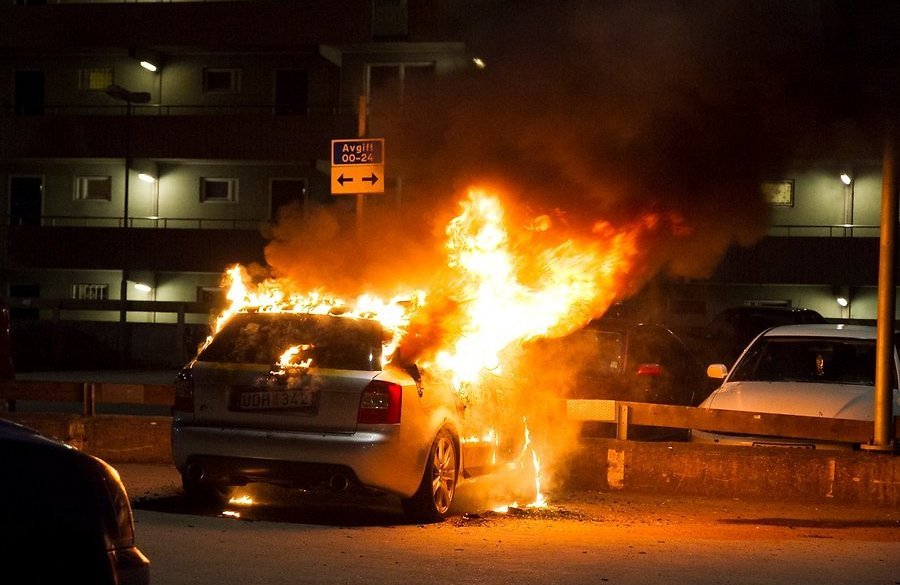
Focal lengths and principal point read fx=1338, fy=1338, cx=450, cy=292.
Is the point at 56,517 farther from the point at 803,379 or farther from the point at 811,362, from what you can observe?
the point at 811,362

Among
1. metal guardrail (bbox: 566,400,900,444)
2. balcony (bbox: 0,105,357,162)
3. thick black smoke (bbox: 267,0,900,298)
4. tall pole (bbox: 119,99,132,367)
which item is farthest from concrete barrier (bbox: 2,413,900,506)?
balcony (bbox: 0,105,357,162)

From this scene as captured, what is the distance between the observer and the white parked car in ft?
39.6

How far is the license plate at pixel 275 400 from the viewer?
9.36 meters

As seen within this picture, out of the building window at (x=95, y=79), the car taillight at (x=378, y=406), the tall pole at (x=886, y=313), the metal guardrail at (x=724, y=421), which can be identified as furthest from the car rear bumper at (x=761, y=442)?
the building window at (x=95, y=79)

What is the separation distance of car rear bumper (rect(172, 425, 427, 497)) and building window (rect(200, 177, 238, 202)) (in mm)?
30468

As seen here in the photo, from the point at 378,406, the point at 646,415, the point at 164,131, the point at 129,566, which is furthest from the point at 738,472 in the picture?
the point at 164,131

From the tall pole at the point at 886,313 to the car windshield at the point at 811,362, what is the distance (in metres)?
1.35

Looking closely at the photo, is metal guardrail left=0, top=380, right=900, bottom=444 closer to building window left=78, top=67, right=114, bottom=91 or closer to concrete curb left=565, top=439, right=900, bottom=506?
concrete curb left=565, top=439, right=900, bottom=506

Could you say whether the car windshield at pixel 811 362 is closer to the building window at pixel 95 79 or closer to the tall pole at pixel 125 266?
the tall pole at pixel 125 266

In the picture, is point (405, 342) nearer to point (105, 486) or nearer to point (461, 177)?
point (461, 177)

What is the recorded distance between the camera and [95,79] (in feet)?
131

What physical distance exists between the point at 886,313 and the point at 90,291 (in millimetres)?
32557

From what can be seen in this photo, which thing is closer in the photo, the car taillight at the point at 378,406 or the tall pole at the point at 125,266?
the car taillight at the point at 378,406

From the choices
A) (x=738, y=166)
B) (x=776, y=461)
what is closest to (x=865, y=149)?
(x=738, y=166)
